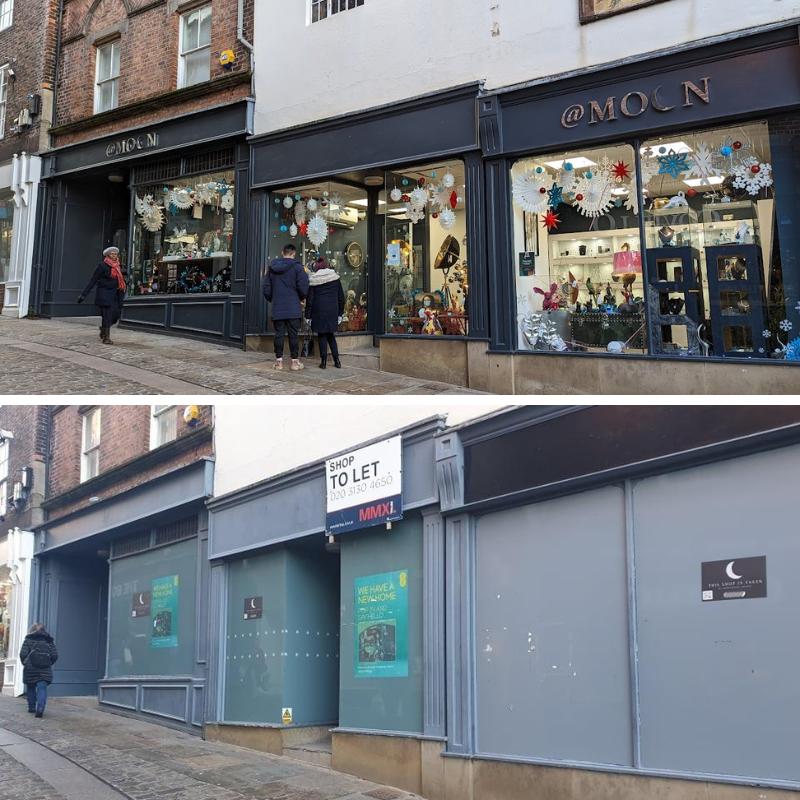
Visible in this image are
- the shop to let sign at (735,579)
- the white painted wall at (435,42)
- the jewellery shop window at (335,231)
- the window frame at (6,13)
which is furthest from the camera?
the window frame at (6,13)

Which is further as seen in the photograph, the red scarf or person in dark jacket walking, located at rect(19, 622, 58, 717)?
the red scarf

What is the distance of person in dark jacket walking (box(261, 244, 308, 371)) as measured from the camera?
12.1 meters

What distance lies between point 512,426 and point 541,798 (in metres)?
3.11

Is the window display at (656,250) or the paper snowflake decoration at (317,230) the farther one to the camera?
the paper snowflake decoration at (317,230)

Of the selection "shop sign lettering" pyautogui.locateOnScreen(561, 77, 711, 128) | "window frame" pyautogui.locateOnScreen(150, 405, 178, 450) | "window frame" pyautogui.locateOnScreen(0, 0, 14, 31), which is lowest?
"window frame" pyautogui.locateOnScreen(150, 405, 178, 450)

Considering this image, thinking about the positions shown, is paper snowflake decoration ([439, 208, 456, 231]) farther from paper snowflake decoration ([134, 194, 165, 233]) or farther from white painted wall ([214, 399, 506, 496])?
paper snowflake decoration ([134, 194, 165, 233])

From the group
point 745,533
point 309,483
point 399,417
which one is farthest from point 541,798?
point 309,483

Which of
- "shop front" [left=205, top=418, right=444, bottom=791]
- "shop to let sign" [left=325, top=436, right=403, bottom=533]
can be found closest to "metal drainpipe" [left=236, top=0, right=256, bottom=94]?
"shop front" [left=205, top=418, right=444, bottom=791]

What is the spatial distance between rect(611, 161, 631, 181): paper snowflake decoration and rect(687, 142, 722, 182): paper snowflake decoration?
75 centimetres

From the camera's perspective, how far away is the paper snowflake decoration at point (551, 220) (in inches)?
441

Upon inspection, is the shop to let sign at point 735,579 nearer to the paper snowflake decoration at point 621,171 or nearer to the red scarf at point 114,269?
the paper snowflake decoration at point 621,171

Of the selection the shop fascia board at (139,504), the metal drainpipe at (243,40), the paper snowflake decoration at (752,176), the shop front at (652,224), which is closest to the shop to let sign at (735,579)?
the shop front at (652,224)

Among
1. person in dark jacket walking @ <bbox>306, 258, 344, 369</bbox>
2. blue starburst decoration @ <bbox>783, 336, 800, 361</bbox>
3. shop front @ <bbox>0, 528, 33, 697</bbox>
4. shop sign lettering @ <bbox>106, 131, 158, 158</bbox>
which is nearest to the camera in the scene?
blue starburst decoration @ <bbox>783, 336, 800, 361</bbox>

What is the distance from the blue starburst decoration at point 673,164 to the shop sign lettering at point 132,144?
9607 mm
